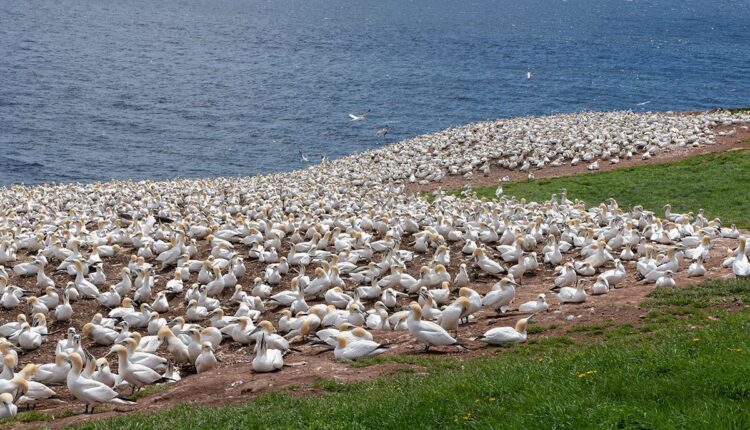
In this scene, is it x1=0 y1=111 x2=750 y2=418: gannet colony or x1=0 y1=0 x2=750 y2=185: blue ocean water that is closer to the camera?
x1=0 y1=111 x2=750 y2=418: gannet colony

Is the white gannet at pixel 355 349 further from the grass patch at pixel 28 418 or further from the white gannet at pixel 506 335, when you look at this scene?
the grass patch at pixel 28 418

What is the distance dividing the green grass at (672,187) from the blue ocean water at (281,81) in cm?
2618

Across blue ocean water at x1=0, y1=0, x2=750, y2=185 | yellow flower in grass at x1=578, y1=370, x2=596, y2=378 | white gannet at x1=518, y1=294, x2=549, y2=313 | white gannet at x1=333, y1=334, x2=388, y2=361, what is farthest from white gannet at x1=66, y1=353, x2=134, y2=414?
blue ocean water at x1=0, y1=0, x2=750, y2=185

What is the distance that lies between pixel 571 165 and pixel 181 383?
30486mm

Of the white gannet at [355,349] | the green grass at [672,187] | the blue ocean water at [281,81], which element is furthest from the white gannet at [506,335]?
the blue ocean water at [281,81]

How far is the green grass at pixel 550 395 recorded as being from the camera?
9102 mm

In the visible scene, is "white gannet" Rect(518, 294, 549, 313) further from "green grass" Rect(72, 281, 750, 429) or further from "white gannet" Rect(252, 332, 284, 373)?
"white gannet" Rect(252, 332, 284, 373)

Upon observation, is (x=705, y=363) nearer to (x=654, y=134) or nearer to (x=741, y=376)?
(x=741, y=376)

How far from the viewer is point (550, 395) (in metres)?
9.87

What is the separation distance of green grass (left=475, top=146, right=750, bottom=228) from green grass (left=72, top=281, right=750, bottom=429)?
1579 centimetres

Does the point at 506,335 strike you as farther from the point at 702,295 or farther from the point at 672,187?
the point at 672,187

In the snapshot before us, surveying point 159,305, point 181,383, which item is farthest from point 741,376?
→ point 159,305

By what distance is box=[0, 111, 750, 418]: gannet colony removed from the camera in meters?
14.4

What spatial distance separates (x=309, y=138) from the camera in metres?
65.4
